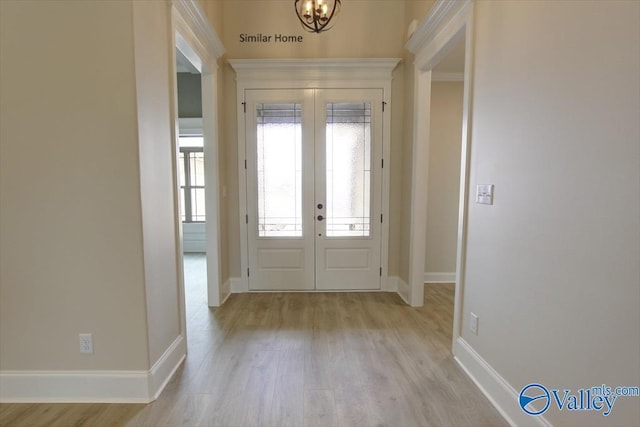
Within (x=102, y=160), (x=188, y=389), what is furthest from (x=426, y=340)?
(x=102, y=160)

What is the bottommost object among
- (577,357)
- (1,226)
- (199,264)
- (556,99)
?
A: (199,264)

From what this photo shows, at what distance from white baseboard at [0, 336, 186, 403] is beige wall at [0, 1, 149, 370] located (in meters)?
0.06

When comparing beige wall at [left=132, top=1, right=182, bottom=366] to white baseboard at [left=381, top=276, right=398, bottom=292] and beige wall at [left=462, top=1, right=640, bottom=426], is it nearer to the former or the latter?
beige wall at [left=462, top=1, right=640, bottom=426]

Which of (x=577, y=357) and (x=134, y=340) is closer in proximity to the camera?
(x=577, y=357)

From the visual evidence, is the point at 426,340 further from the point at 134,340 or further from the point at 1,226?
the point at 1,226

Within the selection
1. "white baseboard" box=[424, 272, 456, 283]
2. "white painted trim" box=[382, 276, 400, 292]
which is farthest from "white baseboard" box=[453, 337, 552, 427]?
"white baseboard" box=[424, 272, 456, 283]

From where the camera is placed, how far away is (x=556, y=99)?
1479mm

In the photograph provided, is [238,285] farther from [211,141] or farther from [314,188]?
[211,141]

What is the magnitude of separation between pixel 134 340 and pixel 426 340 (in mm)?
2285

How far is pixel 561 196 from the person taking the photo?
1.44m

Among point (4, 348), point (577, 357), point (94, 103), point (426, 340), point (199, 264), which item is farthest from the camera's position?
point (199, 264)

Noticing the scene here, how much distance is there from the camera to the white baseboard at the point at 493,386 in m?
1.69

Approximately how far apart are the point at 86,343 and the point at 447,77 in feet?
15.3

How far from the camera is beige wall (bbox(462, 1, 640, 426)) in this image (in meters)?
1.17
